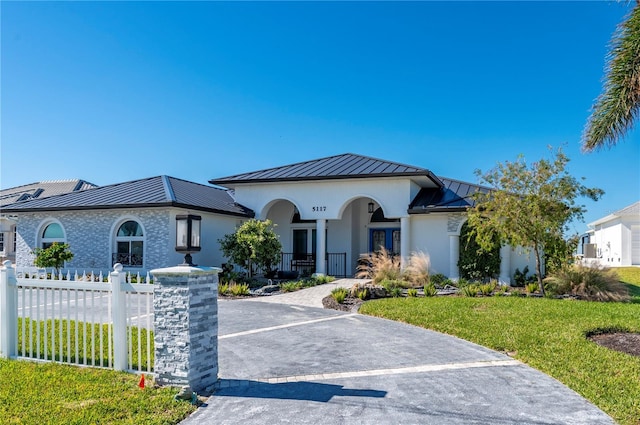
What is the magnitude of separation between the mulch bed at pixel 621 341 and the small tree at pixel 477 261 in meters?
8.76

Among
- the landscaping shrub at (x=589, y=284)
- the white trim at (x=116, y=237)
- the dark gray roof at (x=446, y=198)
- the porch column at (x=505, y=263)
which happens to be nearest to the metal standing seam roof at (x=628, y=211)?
the dark gray roof at (x=446, y=198)

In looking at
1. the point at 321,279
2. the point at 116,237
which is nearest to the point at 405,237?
the point at 321,279

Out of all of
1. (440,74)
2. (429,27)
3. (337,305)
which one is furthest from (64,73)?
(440,74)

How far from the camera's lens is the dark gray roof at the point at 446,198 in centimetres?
1869

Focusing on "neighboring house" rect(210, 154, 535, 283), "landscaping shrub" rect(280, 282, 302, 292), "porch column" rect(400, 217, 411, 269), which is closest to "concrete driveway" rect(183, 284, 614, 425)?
"landscaping shrub" rect(280, 282, 302, 292)

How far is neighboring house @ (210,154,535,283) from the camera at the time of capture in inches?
759

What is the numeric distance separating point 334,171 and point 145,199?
27.4ft

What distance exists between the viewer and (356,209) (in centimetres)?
2391

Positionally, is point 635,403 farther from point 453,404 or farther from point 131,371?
point 131,371

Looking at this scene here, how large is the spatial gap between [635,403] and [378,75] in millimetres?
14747

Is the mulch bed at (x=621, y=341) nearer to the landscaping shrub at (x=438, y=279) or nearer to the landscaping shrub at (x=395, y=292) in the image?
the landscaping shrub at (x=395, y=292)

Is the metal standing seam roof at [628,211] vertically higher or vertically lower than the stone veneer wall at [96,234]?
higher

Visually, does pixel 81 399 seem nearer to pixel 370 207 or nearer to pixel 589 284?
pixel 589 284

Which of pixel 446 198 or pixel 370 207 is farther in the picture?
pixel 370 207
